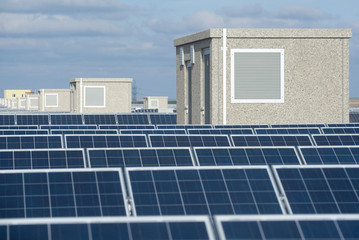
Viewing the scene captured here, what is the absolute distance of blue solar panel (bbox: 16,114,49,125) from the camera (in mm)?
34391

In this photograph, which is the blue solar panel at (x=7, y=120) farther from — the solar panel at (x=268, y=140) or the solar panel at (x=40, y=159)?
the solar panel at (x=40, y=159)

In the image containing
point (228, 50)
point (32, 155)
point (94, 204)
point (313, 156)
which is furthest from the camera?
point (228, 50)

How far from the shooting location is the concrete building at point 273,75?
26812 millimetres

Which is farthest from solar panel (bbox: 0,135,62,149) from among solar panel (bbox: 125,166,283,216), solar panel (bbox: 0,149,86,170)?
solar panel (bbox: 125,166,283,216)

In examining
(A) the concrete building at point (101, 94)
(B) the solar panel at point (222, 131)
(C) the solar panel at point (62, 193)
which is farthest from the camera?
(A) the concrete building at point (101, 94)

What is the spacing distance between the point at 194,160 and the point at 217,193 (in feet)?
13.4

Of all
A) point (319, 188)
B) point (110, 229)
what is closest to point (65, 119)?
point (319, 188)

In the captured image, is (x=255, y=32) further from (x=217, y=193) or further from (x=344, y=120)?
(x=217, y=193)

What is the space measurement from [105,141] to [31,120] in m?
17.6

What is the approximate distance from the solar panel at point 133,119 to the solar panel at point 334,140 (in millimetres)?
18110

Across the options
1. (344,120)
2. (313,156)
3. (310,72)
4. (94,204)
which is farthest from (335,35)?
(94,204)

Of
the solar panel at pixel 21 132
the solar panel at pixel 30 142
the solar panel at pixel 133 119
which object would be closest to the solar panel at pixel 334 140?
the solar panel at pixel 30 142

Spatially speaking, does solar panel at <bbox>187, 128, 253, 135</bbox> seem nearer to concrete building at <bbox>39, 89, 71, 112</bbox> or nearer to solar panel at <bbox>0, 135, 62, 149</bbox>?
solar panel at <bbox>0, 135, 62, 149</bbox>

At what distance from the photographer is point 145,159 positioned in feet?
46.2
